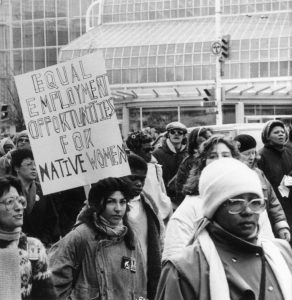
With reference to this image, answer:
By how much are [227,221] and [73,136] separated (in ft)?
14.0

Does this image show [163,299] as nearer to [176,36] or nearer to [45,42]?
[176,36]

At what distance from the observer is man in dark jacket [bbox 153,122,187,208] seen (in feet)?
39.2

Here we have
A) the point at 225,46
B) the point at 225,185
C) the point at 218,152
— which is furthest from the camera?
the point at 225,46

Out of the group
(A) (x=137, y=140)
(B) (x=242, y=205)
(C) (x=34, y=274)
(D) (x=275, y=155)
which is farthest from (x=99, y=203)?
(D) (x=275, y=155)

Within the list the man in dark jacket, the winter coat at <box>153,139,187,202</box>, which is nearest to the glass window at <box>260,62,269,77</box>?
the man in dark jacket

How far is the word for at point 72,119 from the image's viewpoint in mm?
8031

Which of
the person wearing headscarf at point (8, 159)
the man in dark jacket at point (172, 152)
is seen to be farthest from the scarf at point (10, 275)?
the man in dark jacket at point (172, 152)

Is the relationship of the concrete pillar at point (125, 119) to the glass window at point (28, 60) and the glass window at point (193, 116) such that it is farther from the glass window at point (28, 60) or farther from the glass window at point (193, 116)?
the glass window at point (28, 60)

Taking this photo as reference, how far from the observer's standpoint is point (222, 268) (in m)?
3.83

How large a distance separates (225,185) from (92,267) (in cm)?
219

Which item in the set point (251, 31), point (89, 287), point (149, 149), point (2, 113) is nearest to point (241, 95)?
point (251, 31)

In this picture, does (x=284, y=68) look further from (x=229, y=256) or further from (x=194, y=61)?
(x=229, y=256)

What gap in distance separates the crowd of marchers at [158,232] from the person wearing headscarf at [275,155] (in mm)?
11

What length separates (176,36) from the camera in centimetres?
4631
